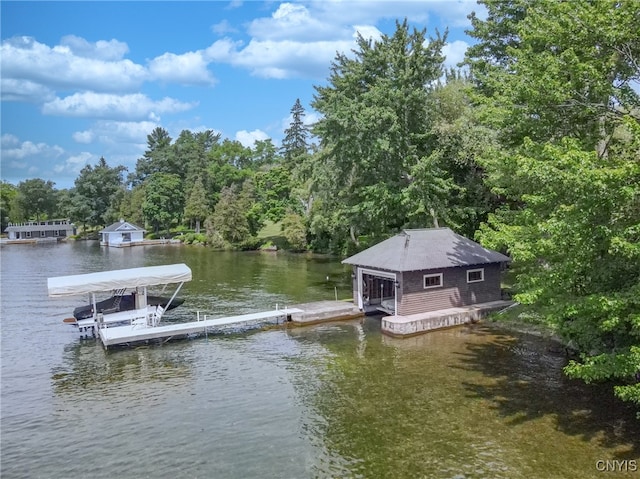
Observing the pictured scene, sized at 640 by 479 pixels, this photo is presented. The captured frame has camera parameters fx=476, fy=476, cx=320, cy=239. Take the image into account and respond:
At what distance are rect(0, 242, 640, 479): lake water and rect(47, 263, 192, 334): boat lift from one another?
1226 millimetres

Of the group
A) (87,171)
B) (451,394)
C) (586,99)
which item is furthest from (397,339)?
(87,171)

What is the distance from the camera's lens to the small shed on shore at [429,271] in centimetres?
2230

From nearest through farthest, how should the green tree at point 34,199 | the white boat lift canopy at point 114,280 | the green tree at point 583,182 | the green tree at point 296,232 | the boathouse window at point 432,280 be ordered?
the green tree at point 583,182
the white boat lift canopy at point 114,280
the boathouse window at point 432,280
the green tree at point 296,232
the green tree at point 34,199

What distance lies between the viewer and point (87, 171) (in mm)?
94688

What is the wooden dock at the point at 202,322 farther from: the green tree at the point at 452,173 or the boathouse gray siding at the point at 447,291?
the green tree at the point at 452,173

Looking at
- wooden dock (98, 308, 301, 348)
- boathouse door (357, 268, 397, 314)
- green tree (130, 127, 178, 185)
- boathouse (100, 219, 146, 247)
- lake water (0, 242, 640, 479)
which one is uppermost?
green tree (130, 127, 178, 185)

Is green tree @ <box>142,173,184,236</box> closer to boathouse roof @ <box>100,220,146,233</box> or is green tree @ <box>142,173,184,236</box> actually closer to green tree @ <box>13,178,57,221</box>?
boathouse roof @ <box>100,220,146,233</box>

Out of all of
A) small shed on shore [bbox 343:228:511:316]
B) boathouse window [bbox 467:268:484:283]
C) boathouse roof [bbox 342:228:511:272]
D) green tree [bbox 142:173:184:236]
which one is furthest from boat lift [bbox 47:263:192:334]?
green tree [bbox 142:173:184:236]

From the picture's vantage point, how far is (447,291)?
23.3m

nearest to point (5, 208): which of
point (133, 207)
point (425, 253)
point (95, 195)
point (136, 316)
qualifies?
point (95, 195)

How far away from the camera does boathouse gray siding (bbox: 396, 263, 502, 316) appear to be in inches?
876

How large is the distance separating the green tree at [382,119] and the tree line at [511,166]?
102mm

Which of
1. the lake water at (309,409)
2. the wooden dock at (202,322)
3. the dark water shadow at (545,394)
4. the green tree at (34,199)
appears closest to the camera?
the lake water at (309,409)

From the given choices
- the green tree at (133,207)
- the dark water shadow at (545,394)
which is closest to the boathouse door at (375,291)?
the dark water shadow at (545,394)
